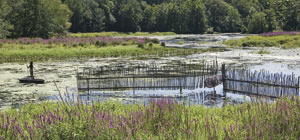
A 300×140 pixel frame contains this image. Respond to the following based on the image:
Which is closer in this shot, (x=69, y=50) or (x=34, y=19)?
(x=69, y=50)

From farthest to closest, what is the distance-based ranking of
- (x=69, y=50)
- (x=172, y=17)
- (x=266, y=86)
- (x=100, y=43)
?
(x=172, y=17) → (x=100, y=43) → (x=69, y=50) → (x=266, y=86)

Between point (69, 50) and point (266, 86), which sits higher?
point (69, 50)

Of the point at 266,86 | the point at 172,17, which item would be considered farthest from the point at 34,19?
the point at 172,17

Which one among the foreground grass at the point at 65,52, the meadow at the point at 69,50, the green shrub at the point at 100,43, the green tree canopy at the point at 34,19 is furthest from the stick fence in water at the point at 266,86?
the green tree canopy at the point at 34,19

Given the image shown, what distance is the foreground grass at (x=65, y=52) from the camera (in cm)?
3195

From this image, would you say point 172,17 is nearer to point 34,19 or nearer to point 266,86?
point 34,19

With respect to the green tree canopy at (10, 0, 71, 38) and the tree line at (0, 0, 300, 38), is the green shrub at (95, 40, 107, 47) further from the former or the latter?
the tree line at (0, 0, 300, 38)

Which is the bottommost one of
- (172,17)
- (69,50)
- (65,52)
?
(65,52)

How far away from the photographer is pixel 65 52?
33.8m

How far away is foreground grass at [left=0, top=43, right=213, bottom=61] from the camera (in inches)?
1258

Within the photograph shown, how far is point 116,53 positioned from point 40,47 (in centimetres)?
826

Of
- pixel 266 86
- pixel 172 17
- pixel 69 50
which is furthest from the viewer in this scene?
pixel 172 17

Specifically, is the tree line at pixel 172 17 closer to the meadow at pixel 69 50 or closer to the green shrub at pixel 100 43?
the green shrub at pixel 100 43

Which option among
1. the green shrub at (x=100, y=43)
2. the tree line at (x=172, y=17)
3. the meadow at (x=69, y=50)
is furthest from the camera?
the tree line at (x=172, y=17)
